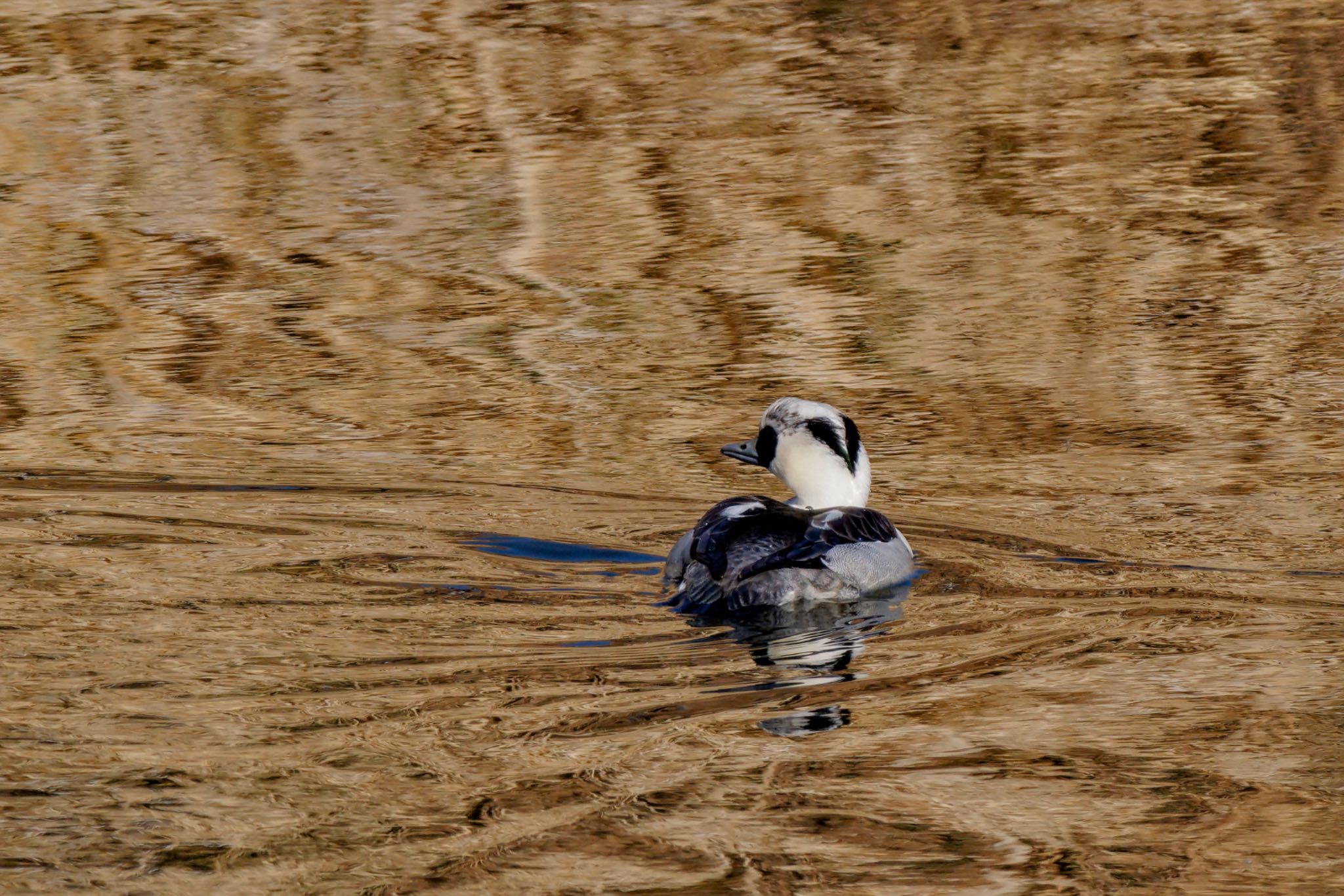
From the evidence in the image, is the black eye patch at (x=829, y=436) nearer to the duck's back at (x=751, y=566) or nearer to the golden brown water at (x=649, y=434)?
the golden brown water at (x=649, y=434)

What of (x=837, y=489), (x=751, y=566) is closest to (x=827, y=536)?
(x=751, y=566)

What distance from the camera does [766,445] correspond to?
7.81 metres

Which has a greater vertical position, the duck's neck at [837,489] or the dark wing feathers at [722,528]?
the dark wing feathers at [722,528]

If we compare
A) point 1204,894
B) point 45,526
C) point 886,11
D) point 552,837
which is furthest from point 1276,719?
point 886,11

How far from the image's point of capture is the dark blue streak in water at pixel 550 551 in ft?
24.1

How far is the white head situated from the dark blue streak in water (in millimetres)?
649

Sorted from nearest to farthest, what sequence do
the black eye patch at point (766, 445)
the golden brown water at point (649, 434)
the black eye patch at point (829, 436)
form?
the golden brown water at point (649, 434)
the black eye patch at point (829, 436)
the black eye patch at point (766, 445)

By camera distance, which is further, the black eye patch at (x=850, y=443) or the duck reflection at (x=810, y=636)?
the black eye patch at (x=850, y=443)

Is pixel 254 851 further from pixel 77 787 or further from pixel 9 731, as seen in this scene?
pixel 9 731

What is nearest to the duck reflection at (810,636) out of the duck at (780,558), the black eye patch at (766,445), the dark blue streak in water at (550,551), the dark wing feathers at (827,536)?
the duck at (780,558)

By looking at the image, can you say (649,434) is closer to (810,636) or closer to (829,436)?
(829,436)

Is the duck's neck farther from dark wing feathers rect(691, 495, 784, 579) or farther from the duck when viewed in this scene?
dark wing feathers rect(691, 495, 784, 579)

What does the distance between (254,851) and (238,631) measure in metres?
1.79

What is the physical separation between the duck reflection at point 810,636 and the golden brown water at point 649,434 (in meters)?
0.04
